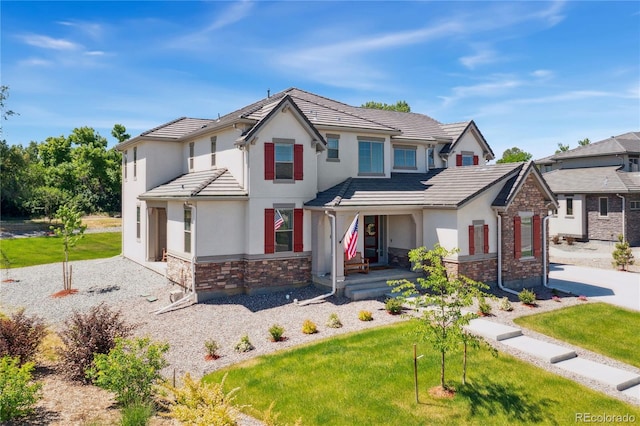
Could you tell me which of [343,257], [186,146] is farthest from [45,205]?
[343,257]

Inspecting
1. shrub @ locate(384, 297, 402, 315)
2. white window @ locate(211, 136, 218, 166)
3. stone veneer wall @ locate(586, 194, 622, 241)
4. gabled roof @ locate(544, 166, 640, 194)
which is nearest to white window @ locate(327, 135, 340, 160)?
white window @ locate(211, 136, 218, 166)

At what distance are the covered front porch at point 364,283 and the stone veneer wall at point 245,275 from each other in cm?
92

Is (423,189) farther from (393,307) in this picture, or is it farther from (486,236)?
(393,307)

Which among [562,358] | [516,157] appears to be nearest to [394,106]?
[516,157]

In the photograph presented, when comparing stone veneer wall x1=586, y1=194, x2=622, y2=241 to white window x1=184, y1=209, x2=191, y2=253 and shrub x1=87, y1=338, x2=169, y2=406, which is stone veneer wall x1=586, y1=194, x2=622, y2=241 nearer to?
white window x1=184, y1=209, x2=191, y2=253

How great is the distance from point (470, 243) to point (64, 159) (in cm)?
6074

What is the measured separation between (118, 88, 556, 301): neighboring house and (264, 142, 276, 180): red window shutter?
0.04m

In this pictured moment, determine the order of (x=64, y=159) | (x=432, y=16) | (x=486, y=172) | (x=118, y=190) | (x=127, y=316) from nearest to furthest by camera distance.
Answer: (x=432, y=16), (x=127, y=316), (x=486, y=172), (x=118, y=190), (x=64, y=159)

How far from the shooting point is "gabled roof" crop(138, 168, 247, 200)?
16.7 metres

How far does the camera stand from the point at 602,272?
23391 millimetres

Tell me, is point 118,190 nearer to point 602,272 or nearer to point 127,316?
point 127,316

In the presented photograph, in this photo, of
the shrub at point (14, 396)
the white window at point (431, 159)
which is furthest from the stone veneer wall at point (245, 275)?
the white window at point (431, 159)

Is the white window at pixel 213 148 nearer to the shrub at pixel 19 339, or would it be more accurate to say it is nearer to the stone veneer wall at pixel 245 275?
the stone veneer wall at pixel 245 275

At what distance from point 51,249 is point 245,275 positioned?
72.2 ft
